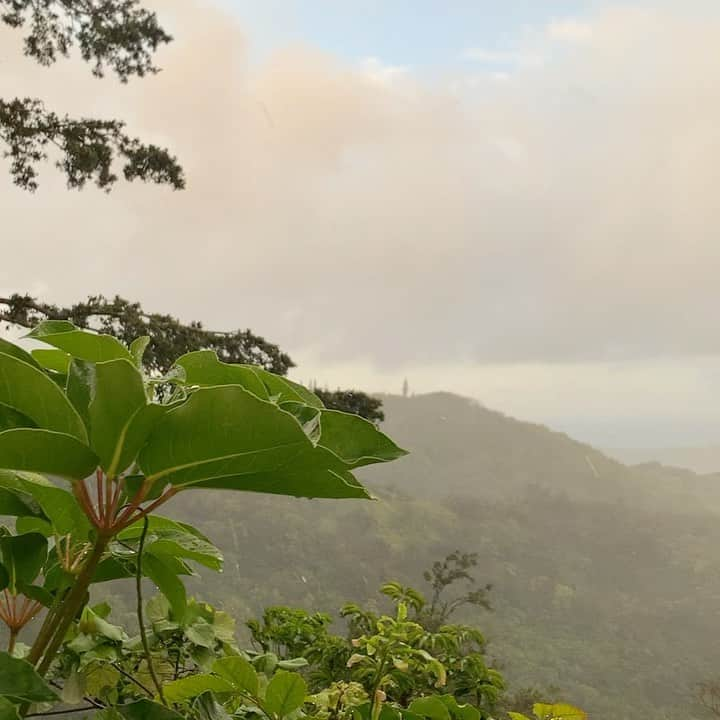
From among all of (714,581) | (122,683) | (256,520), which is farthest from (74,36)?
(714,581)

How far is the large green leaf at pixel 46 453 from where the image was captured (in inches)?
12.5

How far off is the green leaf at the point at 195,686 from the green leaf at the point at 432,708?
0.12 metres

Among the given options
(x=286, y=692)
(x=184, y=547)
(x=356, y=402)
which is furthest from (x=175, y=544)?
(x=356, y=402)

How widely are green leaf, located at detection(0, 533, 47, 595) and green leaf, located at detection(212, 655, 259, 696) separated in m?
0.13

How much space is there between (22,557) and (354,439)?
23cm

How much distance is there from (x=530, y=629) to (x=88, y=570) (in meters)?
36.1

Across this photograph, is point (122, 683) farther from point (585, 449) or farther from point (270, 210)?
point (270, 210)

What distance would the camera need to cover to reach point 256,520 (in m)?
31.6

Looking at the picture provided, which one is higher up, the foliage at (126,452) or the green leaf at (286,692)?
the foliage at (126,452)

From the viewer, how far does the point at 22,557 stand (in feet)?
1.51

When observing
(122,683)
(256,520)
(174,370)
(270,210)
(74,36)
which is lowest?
(256,520)

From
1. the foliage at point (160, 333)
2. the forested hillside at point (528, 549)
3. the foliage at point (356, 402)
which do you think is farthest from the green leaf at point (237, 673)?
the forested hillside at point (528, 549)

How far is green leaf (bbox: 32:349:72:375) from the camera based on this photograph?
0.44 m

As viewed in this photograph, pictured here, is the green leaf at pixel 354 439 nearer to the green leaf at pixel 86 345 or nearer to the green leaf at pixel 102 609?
the green leaf at pixel 86 345
